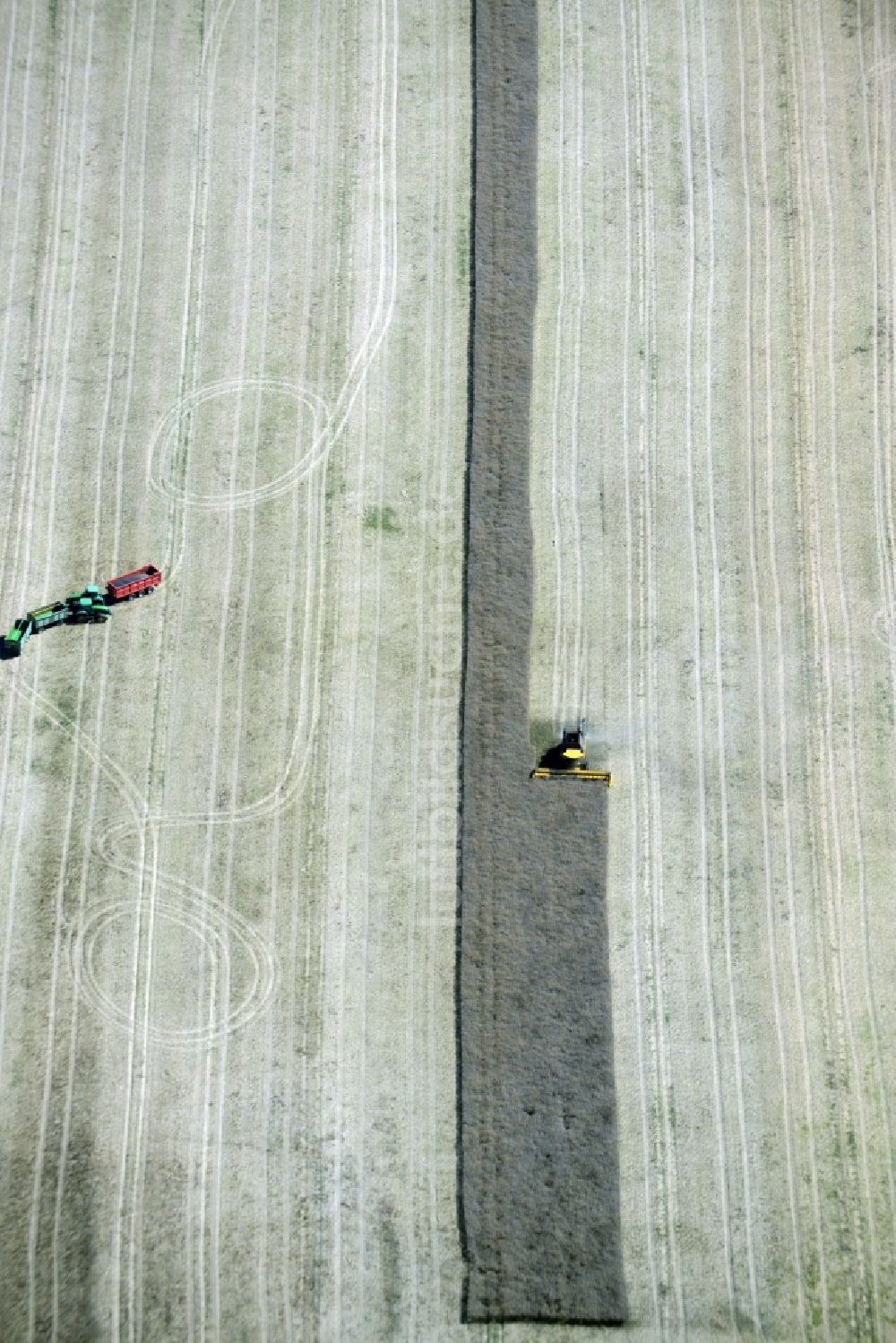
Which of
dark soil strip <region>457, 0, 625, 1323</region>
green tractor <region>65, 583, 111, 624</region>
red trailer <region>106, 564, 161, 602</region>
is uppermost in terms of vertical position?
red trailer <region>106, 564, 161, 602</region>

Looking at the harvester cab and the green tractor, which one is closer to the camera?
the harvester cab

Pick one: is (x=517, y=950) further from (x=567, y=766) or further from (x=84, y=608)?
(x=84, y=608)

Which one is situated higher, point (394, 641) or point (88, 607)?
point (88, 607)

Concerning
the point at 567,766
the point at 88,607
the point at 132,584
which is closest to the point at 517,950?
the point at 567,766

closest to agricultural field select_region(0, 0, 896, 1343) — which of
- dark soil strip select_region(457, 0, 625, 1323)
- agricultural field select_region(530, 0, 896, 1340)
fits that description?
agricultural field select_region(530, 0, 896, 1340)

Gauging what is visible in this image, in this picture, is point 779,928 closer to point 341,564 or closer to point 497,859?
point 497,859

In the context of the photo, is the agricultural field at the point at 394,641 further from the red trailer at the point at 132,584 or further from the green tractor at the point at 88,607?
the green tractor at the point at 88,607

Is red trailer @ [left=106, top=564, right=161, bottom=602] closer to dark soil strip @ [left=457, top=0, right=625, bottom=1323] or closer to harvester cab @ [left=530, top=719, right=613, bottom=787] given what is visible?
dark soil strip @ [left=457, top=0, right=625, bottom=1323]

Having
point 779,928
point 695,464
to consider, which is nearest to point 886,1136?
point 779,928
